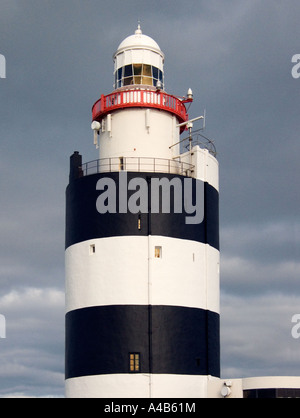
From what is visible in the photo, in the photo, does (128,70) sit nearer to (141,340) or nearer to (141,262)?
(141,262)

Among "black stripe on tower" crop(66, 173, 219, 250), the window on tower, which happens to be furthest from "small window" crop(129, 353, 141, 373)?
the window on tower

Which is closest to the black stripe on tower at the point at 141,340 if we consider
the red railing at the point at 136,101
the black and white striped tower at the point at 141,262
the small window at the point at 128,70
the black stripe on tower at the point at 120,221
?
the black and white striped tower at the point at 141,262

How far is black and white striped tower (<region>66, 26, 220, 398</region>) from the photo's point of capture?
4744 centimetres

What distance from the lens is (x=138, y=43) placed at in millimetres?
52906

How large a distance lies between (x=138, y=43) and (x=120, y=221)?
35.7ft

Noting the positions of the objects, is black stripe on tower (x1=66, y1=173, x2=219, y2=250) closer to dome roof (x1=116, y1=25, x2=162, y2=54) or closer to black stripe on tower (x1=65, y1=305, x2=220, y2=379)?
black stripe on tower (x1=65, y1=305, x2=220, y2=379)

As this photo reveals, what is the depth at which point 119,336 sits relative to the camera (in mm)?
47469

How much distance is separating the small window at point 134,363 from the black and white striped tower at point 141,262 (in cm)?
5

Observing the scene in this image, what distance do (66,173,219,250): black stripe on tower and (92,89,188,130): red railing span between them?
4.31 meters

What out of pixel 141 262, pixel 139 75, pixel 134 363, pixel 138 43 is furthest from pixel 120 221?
pixel 138 43
